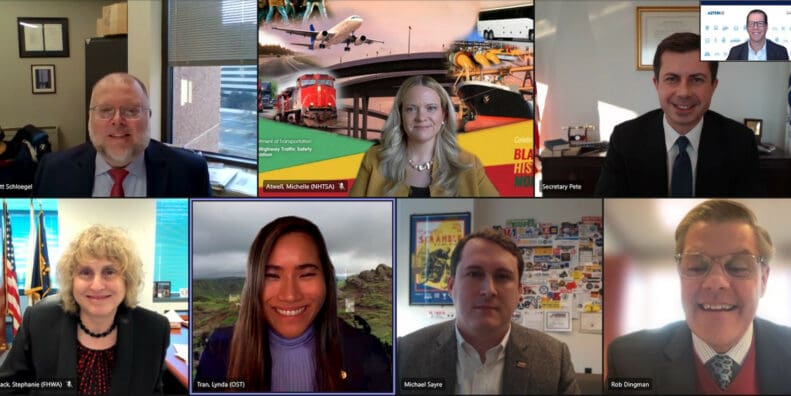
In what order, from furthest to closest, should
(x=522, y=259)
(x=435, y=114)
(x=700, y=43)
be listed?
(x=435, y=114) < (x=700, y=43) < (x=522, y=259)

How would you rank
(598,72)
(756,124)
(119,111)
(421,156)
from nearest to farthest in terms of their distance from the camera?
(119,111)
(421,156)
(756,124)
(598,72)

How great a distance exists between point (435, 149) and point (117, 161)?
1086 millimetres

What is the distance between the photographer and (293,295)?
268 centimetres

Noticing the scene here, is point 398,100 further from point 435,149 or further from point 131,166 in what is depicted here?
point 131,166

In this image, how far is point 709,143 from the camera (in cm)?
304

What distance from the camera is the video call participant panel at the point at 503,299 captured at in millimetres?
2666

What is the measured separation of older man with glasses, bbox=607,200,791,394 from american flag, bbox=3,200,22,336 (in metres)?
1.79

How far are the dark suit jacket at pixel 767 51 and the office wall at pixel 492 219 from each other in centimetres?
82

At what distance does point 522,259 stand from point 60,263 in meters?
1.39

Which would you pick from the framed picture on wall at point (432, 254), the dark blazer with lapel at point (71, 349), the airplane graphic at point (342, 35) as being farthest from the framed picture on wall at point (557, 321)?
the airplane graphic at point (342, 35)

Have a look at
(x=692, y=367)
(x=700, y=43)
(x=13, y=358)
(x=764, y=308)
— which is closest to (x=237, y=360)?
(x=13, y=358)

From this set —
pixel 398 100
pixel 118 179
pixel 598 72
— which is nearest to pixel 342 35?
pixel 398 100

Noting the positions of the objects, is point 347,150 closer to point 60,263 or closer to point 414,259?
point 414,259

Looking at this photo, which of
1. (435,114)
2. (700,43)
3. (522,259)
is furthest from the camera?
(435,114)
